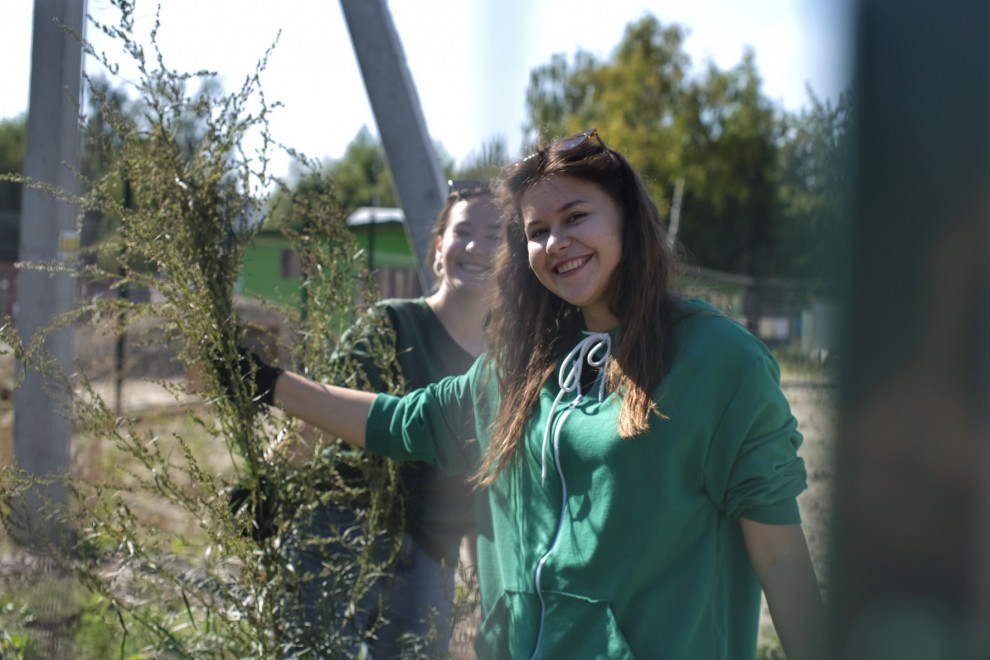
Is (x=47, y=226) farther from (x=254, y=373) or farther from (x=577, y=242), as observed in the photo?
(x=577, y=242)

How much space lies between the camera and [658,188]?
2092 millimetres

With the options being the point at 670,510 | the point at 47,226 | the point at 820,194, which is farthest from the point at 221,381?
the point at 47,226

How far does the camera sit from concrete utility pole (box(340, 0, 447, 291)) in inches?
116

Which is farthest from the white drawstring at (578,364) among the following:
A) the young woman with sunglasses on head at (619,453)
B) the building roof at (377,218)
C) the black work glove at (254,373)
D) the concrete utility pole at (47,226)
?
the building roof at (377,218)

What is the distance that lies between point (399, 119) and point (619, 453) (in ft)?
6.18

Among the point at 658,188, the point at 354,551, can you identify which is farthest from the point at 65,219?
the point at 658,188

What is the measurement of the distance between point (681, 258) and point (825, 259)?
1.17m

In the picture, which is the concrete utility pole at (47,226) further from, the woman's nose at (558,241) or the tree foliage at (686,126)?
the tree foliage at (686,126)

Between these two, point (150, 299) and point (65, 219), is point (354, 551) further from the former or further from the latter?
point (65, 219)

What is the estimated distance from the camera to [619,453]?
59.1 inches

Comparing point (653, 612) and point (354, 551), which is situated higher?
point (653, 612)

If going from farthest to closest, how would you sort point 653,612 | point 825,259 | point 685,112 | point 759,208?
point 685,112 → point 759,208 → point 653,612 → point 825,259

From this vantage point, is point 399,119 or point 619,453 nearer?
point 619,453

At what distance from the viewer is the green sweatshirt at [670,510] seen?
1.45 metres
